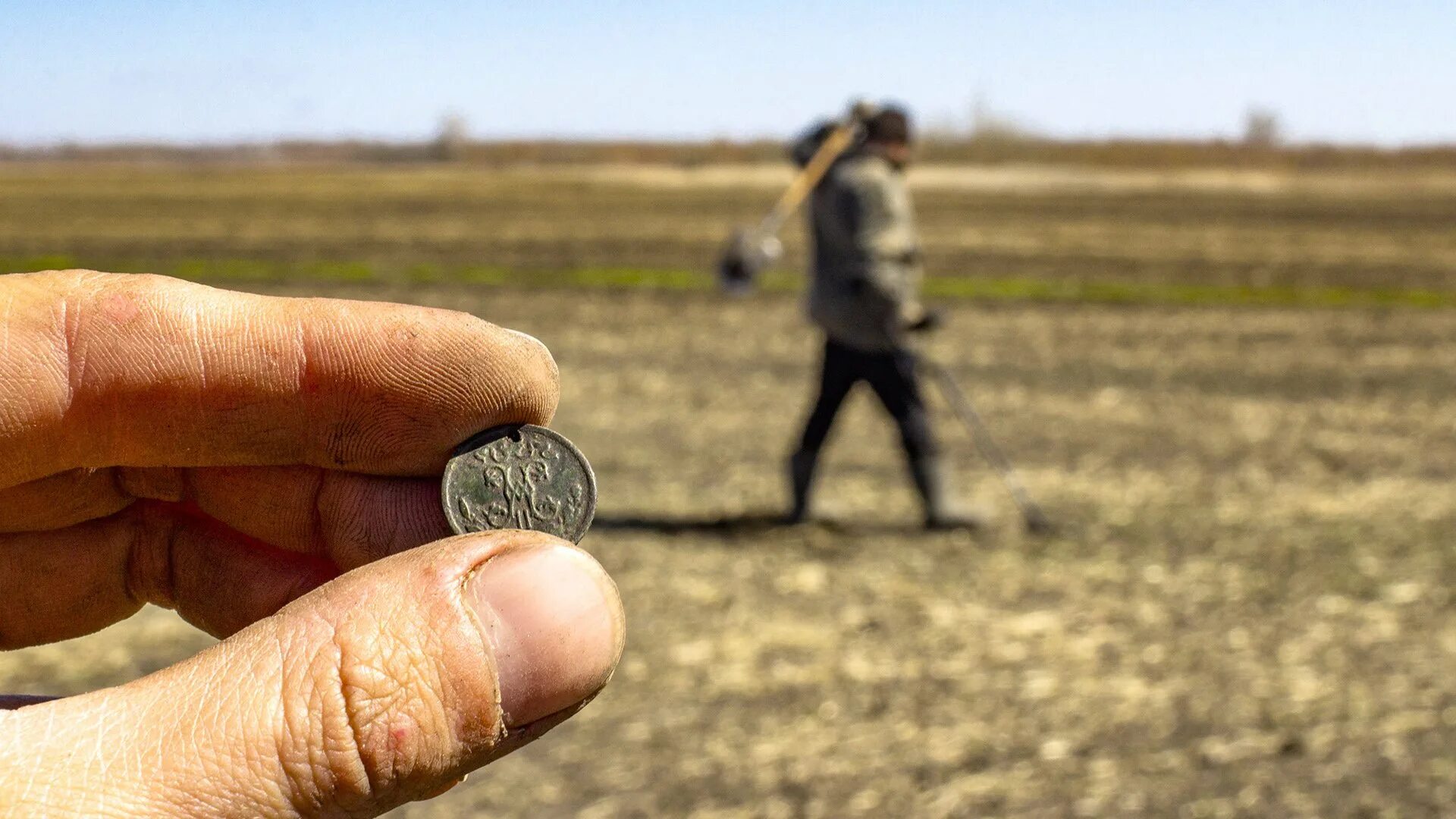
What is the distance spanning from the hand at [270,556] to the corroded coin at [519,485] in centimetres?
4

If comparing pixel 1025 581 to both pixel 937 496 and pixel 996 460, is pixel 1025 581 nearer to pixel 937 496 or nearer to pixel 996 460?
pixel 937 496

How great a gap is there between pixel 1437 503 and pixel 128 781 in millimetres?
8672

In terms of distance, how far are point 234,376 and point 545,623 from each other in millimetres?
605

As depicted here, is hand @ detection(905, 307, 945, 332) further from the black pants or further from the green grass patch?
the green grass patch

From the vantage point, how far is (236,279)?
21.4m

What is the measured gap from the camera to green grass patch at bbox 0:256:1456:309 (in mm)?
18375

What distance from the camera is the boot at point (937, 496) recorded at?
823cm

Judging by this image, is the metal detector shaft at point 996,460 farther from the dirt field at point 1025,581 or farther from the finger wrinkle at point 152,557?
the finger wrinkle at point 152,557

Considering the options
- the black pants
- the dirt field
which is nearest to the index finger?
the dirt field

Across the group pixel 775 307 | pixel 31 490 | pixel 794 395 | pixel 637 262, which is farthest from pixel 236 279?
pixel 31 490

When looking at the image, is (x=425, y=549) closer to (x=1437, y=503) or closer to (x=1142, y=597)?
(x=1142, y=597)

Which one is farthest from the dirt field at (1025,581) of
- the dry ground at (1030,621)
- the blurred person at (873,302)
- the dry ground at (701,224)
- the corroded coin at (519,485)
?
the dry ground at (701,224)

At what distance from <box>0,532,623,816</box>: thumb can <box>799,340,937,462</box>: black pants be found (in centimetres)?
630

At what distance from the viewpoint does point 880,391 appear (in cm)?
826
